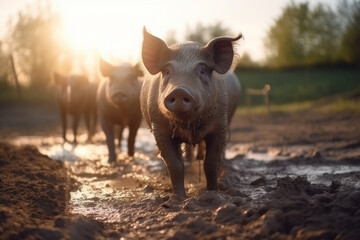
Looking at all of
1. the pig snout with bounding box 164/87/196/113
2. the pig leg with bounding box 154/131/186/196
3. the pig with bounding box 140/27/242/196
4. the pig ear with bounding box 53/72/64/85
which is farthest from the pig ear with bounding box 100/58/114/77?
the pig ear with bounding box 53/72/64/85

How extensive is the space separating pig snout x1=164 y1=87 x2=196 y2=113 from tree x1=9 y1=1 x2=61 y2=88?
103ft

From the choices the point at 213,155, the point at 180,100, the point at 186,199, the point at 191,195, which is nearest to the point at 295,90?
the point at 213,155

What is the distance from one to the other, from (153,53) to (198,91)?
109 centimetres

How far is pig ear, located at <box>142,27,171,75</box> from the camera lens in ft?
18.5

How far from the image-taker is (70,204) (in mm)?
5617

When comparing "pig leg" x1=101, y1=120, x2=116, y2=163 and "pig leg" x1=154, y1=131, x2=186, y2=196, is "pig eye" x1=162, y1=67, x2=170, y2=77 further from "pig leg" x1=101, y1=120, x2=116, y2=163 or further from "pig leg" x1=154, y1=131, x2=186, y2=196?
"pig leg" x1=101, y1=120, x2=116, y2=163

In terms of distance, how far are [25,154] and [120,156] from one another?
2.29 meters

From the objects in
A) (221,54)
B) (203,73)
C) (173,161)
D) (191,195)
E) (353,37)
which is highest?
(353,37)

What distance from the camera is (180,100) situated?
15.1 feet

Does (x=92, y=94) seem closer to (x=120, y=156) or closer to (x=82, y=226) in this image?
(x=120, y=156)

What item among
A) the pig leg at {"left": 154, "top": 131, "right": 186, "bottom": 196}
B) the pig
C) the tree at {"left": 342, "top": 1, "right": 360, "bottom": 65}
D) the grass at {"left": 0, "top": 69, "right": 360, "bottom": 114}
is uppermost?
the tree at {"left": 342, "top": 1, "right": 360, "bottom": 65}

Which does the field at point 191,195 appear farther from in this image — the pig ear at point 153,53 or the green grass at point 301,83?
the green grass at point 301,83

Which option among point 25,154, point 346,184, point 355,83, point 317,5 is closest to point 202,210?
point 346,184

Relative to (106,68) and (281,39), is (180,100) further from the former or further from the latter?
(281,39)
